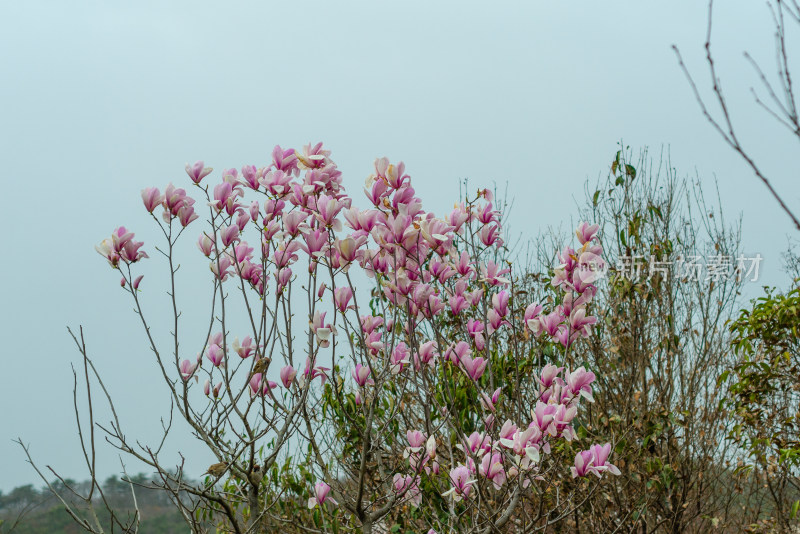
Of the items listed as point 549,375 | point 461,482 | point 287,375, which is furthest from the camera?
point 287,375

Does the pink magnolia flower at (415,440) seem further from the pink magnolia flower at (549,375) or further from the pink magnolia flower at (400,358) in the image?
the pink magnolia flower at (549,375)

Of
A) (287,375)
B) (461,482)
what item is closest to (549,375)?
(461,482)

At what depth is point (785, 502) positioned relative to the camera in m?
5.54

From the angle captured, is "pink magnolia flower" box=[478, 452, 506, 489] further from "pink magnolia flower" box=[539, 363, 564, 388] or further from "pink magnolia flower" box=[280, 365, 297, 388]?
"pink magnolia flower" box=[280, 365, 297, 388]

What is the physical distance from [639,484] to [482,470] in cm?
235

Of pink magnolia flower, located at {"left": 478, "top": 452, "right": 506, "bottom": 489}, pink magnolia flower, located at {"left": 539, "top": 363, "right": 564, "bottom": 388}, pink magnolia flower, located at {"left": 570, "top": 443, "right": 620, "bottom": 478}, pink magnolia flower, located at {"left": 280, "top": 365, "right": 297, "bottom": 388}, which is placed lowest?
pink magnolia flower, located at {"left": 478, "top": 452, "right": 506, "bottom": 489}

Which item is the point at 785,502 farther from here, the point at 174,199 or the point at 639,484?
the point at 174,199

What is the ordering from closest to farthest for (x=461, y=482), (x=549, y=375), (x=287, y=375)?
1. (x=461, y=482)
2. (x=549, y=375)
3. (x=287, y=375)

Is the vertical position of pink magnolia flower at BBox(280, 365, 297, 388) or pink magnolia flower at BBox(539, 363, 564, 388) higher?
pink magnolia flower at BBox(539, 363, 564, 388)

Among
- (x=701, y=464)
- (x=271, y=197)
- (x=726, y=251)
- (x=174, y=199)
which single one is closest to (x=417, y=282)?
(x=271, y=197)

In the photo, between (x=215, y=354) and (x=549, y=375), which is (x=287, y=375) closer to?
(x=215, y=354)

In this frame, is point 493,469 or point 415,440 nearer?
point 493,469

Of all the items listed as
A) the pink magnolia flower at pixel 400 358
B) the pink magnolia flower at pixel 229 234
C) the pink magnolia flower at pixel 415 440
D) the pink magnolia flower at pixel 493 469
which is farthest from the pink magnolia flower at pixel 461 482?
the pink magnolia flower at pixel 229 234

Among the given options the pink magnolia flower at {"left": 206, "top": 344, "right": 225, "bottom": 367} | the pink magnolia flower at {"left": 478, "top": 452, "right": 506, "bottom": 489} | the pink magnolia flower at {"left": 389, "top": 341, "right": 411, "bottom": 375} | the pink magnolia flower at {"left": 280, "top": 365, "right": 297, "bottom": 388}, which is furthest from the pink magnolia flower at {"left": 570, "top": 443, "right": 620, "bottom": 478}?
the pink magnolia flower at {"left": 206, "top": 344, "right": 225, "bottom": 367}
